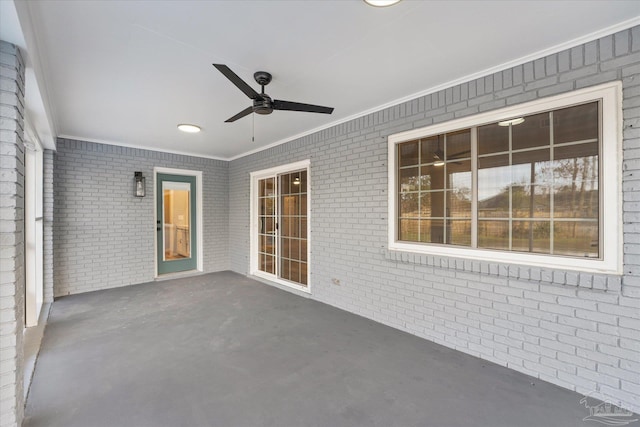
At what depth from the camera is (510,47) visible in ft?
7.33

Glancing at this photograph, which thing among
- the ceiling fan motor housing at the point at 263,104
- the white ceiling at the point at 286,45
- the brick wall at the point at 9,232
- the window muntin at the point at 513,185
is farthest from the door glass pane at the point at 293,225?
the brick wall at the point at 9,232

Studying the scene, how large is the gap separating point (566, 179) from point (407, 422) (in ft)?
7.33

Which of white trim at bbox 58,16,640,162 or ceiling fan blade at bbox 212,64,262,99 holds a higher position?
white trim at bbox 58,16,640,162

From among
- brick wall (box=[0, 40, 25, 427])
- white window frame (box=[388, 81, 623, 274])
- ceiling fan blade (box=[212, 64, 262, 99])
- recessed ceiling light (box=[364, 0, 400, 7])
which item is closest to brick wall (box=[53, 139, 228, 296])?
brick wall (box=[0, 40, 25, 427])

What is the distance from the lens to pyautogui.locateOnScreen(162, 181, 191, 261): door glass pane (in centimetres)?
580

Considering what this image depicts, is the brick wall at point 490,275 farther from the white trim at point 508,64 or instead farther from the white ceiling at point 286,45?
the white ceiling at point 286,45

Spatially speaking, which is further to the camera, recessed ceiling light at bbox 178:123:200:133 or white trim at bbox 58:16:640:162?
recessed ceiling light at bbox 178:123:200:133

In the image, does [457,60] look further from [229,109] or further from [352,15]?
[229,109]

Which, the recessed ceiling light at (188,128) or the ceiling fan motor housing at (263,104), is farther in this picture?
the recessed ceiling light at (188,128)

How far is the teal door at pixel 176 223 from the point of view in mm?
5707

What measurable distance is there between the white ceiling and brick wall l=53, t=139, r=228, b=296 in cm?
166

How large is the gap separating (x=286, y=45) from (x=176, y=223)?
4.96 metres

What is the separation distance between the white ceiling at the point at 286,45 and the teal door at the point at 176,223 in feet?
8.19

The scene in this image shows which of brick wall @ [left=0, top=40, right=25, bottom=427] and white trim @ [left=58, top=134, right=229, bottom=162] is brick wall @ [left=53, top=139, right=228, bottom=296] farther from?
brick wall @ [left=0, top=40, right=25, bottom=427]
